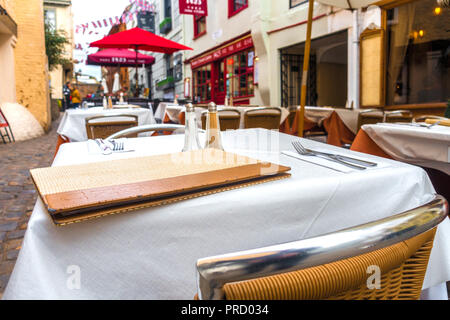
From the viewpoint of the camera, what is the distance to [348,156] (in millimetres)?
1038

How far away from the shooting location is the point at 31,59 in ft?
29.4

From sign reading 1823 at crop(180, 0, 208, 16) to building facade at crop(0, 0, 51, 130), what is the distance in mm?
3844

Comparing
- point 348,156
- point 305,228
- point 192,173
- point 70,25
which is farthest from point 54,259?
point 70,25

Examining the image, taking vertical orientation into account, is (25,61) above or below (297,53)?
below

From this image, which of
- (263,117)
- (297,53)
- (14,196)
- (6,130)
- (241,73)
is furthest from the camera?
(241,73)

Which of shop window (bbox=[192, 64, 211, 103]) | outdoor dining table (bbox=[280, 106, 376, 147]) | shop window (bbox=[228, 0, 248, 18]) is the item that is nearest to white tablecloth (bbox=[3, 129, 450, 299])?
outdoor dining table (bbox=[280, 106, 376, 147])

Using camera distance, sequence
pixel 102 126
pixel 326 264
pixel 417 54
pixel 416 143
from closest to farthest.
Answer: pixel 326 264
pixel 416 143
pixel 102 126
pixel 417 54

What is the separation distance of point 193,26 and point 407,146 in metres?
12.9

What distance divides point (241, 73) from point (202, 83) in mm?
2808

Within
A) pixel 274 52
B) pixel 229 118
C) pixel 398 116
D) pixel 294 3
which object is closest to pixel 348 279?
pixel 229 118

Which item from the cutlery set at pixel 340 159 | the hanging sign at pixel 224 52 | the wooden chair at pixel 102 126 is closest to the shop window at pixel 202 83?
the hanging sign at pixel 224 52

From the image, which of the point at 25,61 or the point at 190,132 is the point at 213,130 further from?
the point at 25,61

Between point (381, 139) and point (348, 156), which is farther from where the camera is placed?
point (381, 139)

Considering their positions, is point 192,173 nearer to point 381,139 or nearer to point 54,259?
point 54,259
